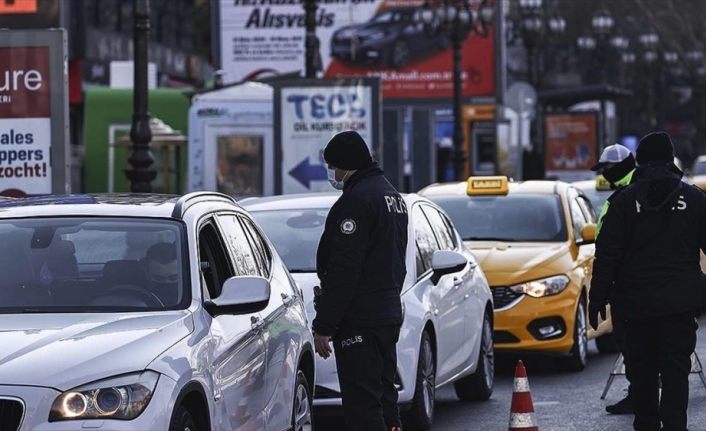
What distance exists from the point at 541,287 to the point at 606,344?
8.57 ft

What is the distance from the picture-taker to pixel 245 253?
28.1 feet

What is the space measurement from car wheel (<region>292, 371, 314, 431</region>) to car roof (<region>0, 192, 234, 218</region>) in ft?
3.49

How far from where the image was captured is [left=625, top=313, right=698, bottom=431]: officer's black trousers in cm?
934

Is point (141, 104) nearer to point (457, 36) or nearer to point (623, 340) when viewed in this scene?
point (623, 340)

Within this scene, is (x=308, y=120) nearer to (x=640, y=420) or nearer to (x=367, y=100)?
(x=367, y=100)

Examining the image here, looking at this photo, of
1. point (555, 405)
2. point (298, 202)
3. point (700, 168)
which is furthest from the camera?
point (700, 168)

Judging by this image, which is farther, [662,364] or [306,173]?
[306,173]

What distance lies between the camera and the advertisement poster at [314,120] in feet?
81.5

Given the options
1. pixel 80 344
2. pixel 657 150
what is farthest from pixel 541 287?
pixel 80 344

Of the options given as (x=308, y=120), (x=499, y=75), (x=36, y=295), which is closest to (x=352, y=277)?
(x=36, y=295)

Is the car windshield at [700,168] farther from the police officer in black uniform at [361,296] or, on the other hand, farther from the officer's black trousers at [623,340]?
the police officer in black uniform at [361,296]

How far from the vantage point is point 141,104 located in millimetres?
19641

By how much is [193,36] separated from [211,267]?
2352 inches

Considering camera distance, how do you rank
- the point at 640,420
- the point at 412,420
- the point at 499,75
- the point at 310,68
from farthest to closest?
the point at 499,75 < the point at 310,68 < the point at 412,420 < the point at 640,420
